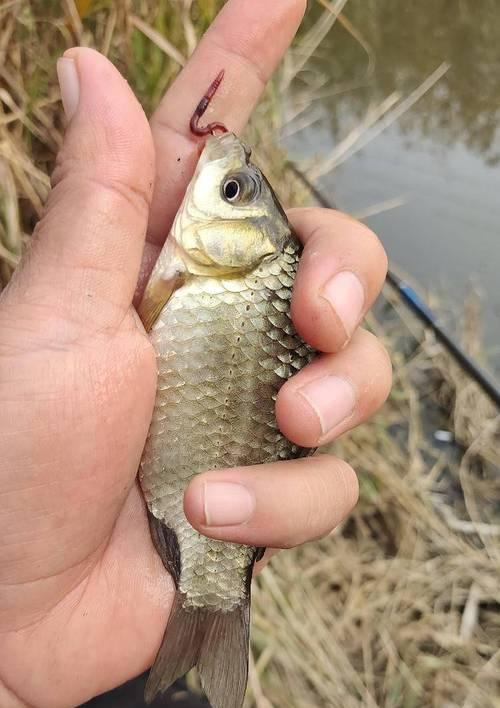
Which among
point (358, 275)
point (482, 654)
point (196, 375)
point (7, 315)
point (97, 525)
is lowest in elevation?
point (482, 654)

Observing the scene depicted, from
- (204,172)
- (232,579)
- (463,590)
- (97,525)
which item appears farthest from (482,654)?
(204,172)

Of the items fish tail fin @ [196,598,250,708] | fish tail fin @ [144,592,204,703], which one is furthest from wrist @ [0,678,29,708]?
fish tail fin @ [196,598,250,708]

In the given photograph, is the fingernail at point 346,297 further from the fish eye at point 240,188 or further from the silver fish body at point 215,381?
the fish eye at point 240,188

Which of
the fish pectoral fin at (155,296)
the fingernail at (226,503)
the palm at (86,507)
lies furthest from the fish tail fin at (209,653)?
the fish pectoral fin at (155,296)

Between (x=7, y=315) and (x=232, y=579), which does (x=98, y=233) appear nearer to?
(x=7, y=315)

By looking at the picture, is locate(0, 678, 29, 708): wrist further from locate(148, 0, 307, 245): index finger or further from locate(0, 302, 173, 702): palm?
locate(148, 0, 307, 245): index finger
